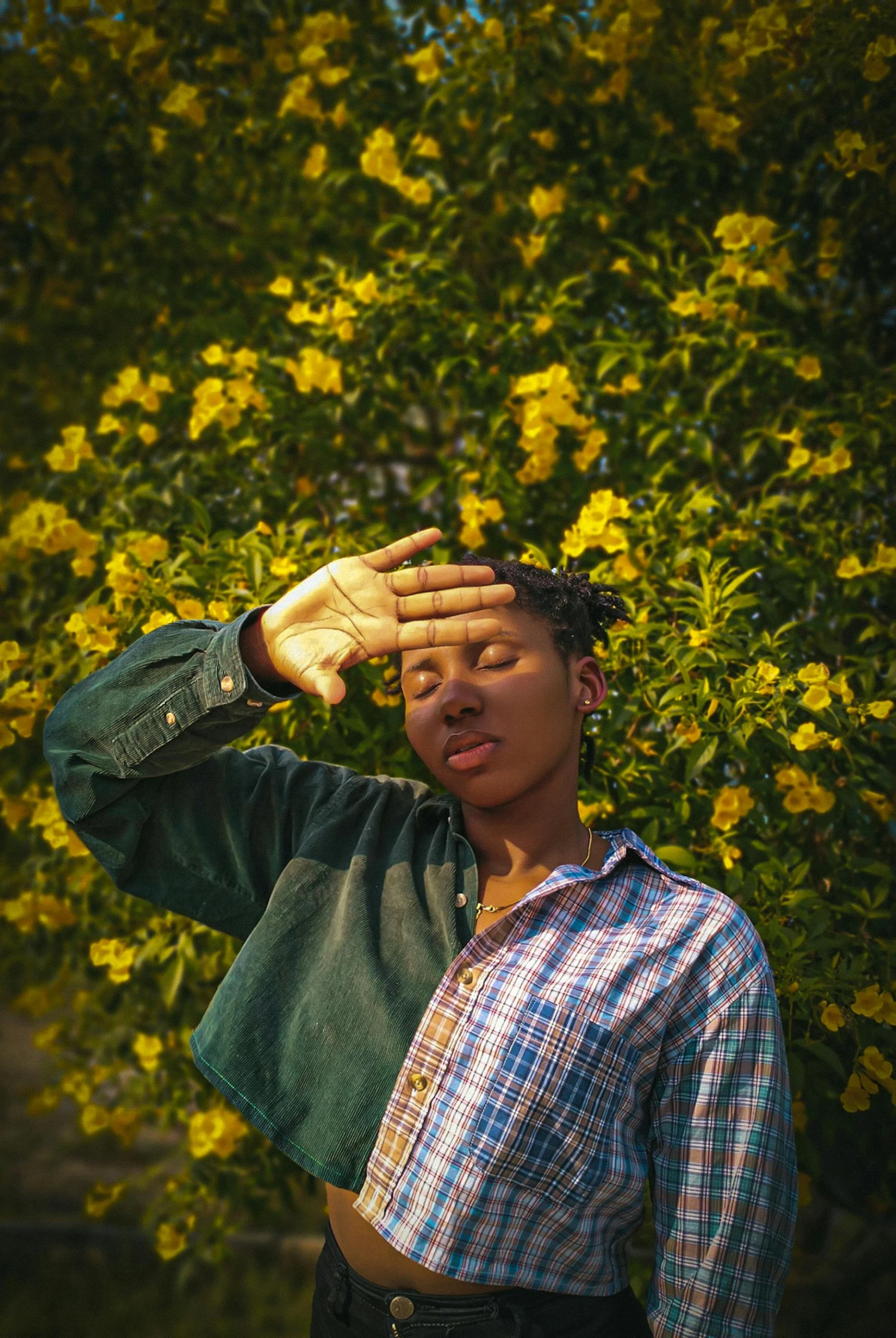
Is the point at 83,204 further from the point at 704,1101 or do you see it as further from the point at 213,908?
the point at 704,1101

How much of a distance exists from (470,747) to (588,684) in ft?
0.79

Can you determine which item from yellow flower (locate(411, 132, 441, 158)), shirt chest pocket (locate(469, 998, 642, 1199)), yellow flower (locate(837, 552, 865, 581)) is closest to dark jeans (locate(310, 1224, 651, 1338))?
shirt chest pocket (locate(469, 998, 642, 1199))

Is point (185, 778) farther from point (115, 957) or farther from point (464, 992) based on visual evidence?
point (115, 957)

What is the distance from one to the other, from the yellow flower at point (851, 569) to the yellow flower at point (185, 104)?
74.3 inches

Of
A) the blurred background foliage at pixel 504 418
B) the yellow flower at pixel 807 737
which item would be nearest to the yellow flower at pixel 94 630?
the blurred background foliage at pixel 504 418

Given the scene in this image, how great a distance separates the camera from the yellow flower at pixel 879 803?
1905 millimetres

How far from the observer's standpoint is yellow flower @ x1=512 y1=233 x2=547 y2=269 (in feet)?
8.03

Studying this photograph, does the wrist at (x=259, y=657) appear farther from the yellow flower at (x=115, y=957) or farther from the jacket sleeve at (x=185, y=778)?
the yellow flower at (x=115, y=957)

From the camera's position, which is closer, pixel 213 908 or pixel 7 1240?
pixel 213 908

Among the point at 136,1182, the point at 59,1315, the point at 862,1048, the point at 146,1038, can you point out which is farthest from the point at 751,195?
the point at 59,1315

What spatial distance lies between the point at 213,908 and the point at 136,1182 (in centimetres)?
151

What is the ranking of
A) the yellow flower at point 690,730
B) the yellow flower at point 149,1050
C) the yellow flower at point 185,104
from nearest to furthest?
the yellow flower at point 690,730, the yellow flower at point 149,1050, the yellow flower at point 185,104

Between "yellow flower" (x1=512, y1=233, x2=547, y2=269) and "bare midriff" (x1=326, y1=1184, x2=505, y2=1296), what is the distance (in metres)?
1.98

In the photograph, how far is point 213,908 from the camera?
1480 mm
